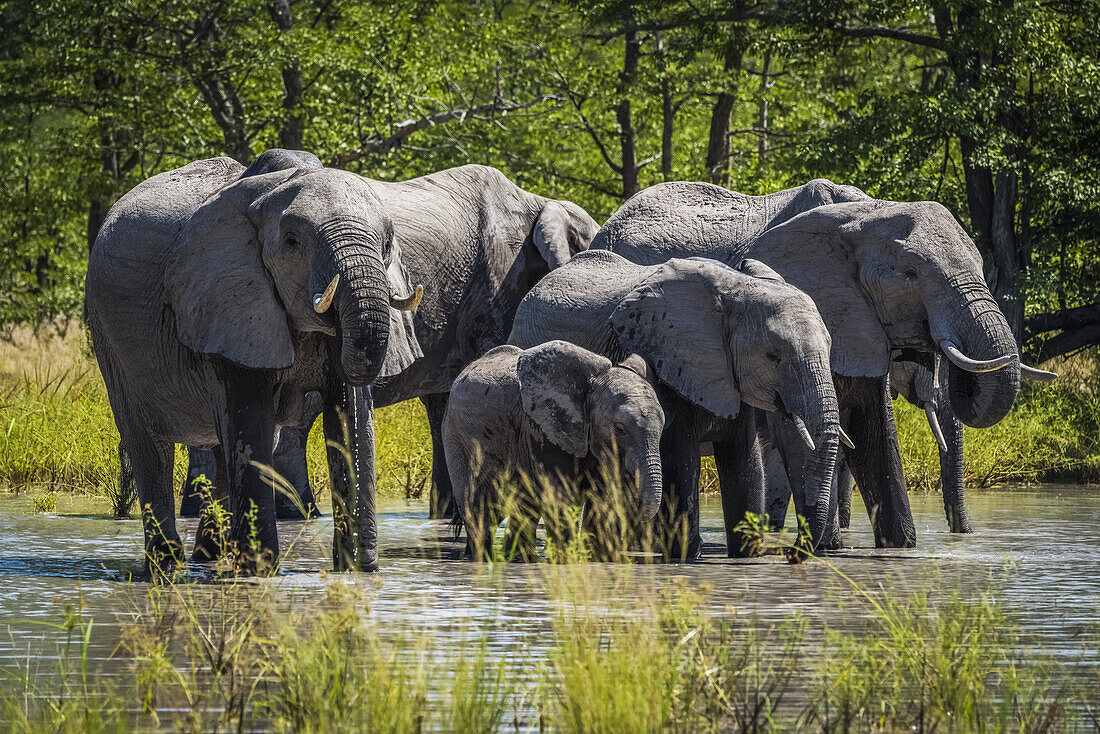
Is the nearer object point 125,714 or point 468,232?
point 125,714

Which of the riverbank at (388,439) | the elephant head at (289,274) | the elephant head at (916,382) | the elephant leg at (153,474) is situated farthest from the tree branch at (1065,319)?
the elephant leg at (153,474)

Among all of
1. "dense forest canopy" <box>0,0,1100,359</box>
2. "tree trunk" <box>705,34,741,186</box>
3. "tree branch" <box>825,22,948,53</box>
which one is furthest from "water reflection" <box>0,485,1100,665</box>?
"tree trunk" <box>705,34,741,186</box>

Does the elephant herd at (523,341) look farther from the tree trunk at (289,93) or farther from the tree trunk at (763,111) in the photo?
the tree trunk at (763,111)

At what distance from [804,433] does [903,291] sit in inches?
76.0

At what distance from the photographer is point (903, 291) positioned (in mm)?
11867

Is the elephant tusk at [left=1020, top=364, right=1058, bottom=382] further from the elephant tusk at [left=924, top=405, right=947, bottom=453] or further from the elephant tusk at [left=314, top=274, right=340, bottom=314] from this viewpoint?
the elephant tusk at [left=314, top=274, right=340, bottom=314]

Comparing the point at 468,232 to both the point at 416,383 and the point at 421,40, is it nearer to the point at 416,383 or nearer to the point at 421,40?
the point at 416,383

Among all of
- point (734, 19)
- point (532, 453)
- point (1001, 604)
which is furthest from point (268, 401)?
point (734, 19)

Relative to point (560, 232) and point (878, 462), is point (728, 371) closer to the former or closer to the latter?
point (878, 462)

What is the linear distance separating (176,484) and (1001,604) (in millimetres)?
9465

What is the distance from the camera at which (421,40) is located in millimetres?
27594

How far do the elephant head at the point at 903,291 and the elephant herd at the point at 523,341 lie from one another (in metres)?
0.02

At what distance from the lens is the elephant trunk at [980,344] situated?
1139cm

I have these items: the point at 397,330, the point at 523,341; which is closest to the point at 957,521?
the point at 523,341
